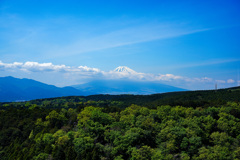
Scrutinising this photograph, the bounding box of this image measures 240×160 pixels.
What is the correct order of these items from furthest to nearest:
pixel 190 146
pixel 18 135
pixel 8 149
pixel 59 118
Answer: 1. pixel 59 118
2. pixel 18 135
3. pixel 8 149
4. pixel 190 146

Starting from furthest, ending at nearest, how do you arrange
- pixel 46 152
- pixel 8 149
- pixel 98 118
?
pixel 98 118 → pixel 8 149 → pixel 46 152

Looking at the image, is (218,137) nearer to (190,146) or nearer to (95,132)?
(190,146)

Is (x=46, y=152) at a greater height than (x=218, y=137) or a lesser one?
lesser

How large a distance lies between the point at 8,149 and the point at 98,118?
105 ft

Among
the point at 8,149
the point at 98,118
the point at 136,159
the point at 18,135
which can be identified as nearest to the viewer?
the point at 136,159

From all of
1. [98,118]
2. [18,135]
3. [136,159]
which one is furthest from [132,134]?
[18,135]

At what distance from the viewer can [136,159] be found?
43125 mm

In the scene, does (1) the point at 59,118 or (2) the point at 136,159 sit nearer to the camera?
(2) the point at 136,159

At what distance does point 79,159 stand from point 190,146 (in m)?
28.2

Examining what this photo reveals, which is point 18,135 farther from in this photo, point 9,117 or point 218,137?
point 218,137

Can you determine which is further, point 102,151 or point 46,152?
point 46,152

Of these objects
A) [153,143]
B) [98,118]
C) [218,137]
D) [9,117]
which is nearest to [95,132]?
[98,118]

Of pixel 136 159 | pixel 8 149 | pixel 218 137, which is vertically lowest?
pixel 8 149

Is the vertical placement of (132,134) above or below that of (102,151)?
above
